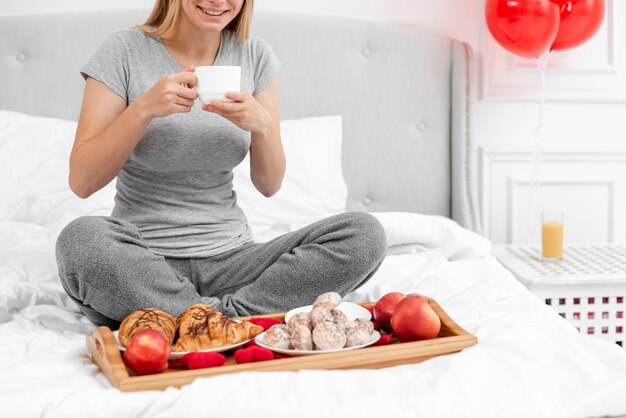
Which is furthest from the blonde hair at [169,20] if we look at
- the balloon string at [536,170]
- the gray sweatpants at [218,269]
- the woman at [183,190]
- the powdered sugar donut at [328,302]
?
the balloon string at [536,170]

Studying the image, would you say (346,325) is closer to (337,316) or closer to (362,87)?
(337,316)

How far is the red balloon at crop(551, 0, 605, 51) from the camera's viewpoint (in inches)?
87.8

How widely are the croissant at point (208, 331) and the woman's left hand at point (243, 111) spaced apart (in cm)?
34

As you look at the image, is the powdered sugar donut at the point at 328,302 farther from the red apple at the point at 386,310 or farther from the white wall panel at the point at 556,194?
the white wall panel at the point at 556,194

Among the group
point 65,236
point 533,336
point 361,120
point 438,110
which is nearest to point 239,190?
point 361,120

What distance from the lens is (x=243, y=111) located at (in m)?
1.33

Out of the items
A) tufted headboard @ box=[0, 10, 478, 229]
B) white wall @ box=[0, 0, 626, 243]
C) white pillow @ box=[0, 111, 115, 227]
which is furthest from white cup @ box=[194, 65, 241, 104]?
white wall @ box=[0, 0, 626, 243]

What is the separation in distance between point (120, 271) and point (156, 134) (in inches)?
11.7

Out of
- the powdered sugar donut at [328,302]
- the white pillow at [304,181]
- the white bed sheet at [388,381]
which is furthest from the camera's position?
the white pillow at [304,181]

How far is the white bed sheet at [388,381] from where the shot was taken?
0.95m

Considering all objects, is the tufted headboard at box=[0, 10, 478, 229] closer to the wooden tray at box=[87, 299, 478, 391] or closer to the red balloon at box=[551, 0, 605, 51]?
the red balloon at box=[551, 0, 605, 51]

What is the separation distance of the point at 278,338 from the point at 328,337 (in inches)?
3.0

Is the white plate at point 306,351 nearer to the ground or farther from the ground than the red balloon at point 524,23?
nearer to the ground

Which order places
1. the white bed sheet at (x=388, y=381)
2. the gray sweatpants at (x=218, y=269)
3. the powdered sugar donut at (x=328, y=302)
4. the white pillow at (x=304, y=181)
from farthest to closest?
the white pillow at (x=304, y=181) → the gray sweatpants at (x=218, y=269) → the powdered sugar donut at (x=328, y=302) → the white bed sheet at (x=388, y=381)
